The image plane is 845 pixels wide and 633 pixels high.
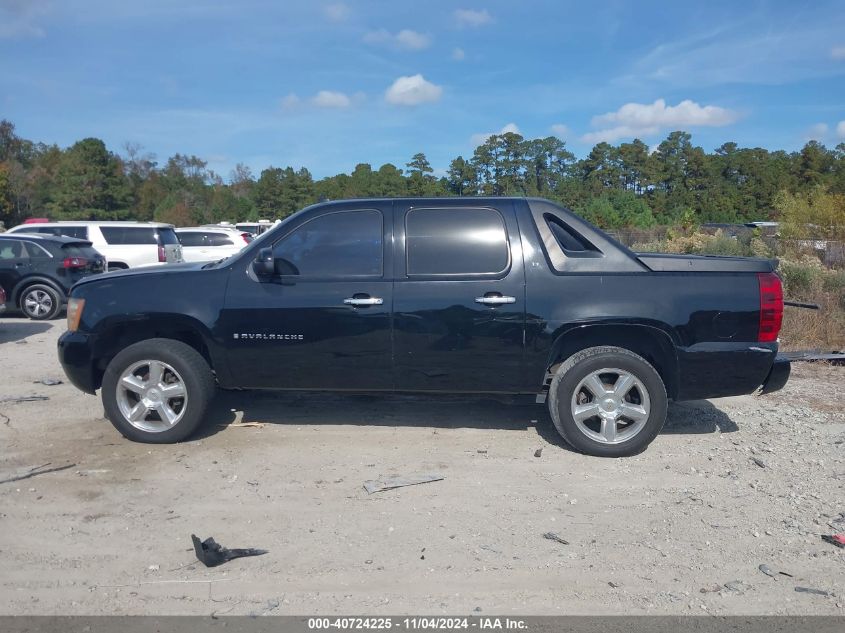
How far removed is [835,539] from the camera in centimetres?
423

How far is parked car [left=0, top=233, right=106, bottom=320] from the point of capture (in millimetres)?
13523

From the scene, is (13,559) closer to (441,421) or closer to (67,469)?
(67,469)

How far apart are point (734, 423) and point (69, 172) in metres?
51.1

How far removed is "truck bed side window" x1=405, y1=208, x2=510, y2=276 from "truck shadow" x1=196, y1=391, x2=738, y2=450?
4.82ft

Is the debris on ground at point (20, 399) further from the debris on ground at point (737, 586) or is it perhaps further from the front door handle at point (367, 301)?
the debris on ground at point (737, 586)

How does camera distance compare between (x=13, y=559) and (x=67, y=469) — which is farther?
(x=67, y=469)

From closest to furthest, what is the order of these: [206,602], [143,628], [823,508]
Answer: [143,628] → [206,602] → [823,508]

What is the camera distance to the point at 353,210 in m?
5.86

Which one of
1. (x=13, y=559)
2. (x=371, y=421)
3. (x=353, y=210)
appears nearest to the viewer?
(x=13, y=559)

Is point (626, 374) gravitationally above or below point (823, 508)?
above

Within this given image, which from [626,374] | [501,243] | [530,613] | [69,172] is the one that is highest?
[69,172]

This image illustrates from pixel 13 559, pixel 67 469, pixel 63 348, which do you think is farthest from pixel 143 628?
pixel 63 348

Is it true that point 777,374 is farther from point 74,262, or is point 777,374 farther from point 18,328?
point 74,262

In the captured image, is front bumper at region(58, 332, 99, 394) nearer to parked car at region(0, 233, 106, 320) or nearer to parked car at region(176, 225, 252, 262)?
parked car at region(0, 233, 106, 320)
